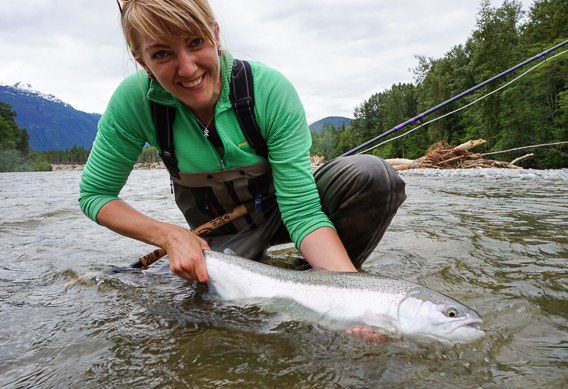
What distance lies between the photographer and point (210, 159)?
2.84m

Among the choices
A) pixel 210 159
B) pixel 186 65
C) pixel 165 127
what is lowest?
pixel 210 159

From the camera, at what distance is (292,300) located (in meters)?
2.17

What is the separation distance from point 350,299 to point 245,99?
1.53m

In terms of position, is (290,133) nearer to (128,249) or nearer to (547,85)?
(128,249)

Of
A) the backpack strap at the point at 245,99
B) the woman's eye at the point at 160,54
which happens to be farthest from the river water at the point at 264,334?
the woman's eye at the point at 160,54

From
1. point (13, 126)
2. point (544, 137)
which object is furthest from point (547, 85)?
point (13, 126)

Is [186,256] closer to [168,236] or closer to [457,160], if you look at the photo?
[168,236]

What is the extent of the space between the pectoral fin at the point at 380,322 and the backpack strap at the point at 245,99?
148 centimetres

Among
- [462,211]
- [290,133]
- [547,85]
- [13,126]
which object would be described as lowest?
[462,211]

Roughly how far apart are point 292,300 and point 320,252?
1.32 ft

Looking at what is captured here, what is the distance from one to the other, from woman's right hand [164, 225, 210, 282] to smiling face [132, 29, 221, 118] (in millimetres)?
907

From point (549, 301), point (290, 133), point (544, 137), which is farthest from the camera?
point (544, 137)

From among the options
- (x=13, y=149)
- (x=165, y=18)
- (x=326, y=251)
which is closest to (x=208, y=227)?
(x=326, y=251)

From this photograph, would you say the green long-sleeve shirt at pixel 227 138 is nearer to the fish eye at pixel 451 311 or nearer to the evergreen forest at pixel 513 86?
the fish eye at pixel 451 311
